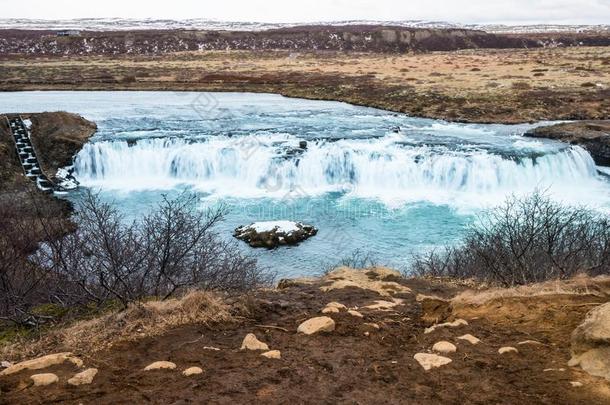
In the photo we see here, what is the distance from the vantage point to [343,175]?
28.2 meters

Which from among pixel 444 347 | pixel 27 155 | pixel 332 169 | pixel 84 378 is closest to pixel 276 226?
pixel 332 169

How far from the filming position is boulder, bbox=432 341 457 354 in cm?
669

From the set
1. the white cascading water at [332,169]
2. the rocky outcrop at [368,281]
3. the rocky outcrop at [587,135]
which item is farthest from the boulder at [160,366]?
the rocky outcrop at [587,135]

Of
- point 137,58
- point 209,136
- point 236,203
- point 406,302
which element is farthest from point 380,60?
point 406,302

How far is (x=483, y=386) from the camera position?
19.1ft

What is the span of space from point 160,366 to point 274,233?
14344 millimetres

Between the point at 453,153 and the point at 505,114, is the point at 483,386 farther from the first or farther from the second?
the point at 505,114

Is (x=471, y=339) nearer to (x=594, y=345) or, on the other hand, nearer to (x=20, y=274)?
(x=594, y=345)

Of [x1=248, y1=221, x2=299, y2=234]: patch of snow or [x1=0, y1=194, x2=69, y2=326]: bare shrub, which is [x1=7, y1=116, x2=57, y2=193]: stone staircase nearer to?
[x1=0, y1=194, x2=69, y2=326]: bare shrub

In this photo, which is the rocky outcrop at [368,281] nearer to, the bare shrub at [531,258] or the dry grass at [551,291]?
the dry grass at [551,291]

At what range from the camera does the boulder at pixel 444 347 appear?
6.69 meters

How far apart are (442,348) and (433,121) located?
32461 mm

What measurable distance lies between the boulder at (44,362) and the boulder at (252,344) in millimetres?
1934

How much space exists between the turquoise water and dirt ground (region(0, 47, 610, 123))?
629 cm
